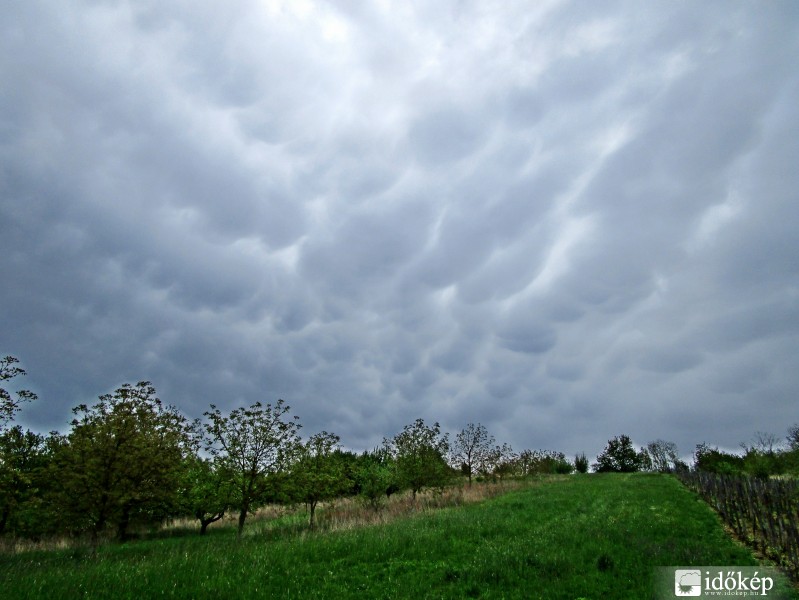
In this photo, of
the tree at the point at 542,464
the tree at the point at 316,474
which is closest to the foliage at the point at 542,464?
the tree at the point at 542,464

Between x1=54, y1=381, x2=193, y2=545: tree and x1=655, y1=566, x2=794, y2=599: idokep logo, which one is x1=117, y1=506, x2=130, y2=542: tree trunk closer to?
x1=54, y1=381, x2=193, y2=545: tree

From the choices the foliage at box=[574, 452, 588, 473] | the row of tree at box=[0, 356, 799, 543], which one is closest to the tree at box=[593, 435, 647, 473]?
the foliage at box=[574, 452, 588, 473]

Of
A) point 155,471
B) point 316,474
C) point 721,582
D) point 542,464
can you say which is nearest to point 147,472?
point 155,471

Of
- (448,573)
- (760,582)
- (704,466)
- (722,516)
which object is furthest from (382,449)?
(704,466)

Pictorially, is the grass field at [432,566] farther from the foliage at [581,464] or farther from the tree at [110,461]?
the foliage at [581,464]

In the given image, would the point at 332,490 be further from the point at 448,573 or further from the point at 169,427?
the point at 448,573

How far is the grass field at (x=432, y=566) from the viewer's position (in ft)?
39.3

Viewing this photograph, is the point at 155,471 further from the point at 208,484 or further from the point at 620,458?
the point at 620,458

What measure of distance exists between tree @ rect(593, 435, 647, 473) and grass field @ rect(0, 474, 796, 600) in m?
77.5

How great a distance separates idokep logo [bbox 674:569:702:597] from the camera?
11.7m

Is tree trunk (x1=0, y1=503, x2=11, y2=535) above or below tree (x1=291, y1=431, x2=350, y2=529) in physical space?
below

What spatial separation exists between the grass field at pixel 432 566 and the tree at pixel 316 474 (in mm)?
9016

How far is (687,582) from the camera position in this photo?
1223 cm

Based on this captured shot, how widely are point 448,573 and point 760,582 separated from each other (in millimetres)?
8350
